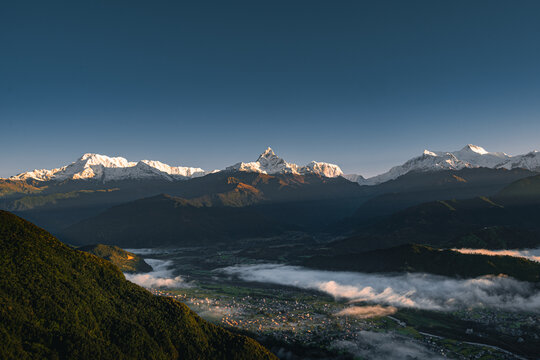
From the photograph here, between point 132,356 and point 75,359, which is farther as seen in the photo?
point 132,356

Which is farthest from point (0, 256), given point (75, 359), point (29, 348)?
point (75, 359)

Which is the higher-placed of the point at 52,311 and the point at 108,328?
the point at 52,311

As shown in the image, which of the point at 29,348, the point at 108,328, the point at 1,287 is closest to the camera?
the point at 29,348

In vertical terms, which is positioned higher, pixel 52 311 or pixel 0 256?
pixel 0 256

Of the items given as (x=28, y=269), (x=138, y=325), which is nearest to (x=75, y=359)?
(x=138, y=325)

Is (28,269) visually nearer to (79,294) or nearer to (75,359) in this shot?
(79,294)

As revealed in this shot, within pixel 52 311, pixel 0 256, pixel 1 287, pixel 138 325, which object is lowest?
pixel 138 325

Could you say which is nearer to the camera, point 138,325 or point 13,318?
point 13,318

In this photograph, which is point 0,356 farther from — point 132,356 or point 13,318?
point 132,356

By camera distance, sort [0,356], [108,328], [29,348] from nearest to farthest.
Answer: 1. [0,356]
2. [29,348]
3. [108,328]
